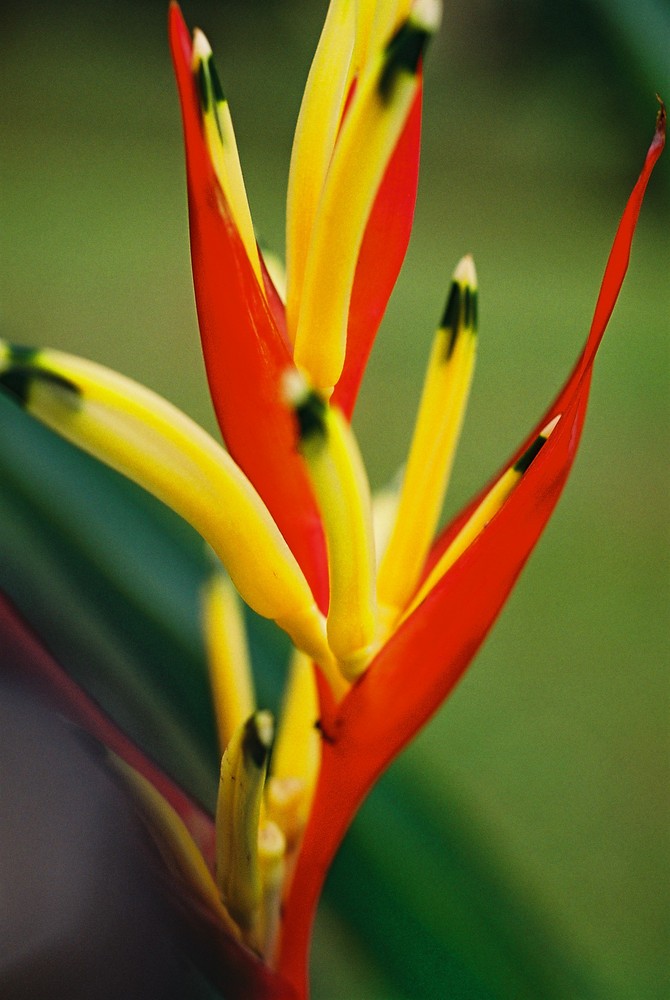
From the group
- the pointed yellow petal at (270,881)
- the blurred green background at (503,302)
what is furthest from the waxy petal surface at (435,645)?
the blurred green background at (503,302)

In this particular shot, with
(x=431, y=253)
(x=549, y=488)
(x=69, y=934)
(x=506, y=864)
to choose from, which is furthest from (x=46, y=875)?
(x=431, y=253)

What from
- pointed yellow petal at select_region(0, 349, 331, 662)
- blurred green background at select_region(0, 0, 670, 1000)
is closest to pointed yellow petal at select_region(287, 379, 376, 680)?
pointed yellow petal at select_region(0, 349, 331, 662)

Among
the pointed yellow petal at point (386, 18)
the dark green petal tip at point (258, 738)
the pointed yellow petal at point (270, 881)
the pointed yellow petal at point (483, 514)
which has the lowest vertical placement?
the pointed yellow petal at point (270, 881)

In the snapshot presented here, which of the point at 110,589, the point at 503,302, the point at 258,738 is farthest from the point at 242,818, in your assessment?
the point at 503,302

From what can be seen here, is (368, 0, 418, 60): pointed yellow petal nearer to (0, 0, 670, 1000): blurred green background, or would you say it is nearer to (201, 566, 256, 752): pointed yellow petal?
(201, 566, 256, 752): pointed yellow petal

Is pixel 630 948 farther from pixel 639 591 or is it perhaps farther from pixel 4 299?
pixel 4 299

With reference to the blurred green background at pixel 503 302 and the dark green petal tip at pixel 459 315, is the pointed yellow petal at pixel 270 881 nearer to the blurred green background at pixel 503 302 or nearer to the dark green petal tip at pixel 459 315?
the dark green petal tip at pixel 459 315
